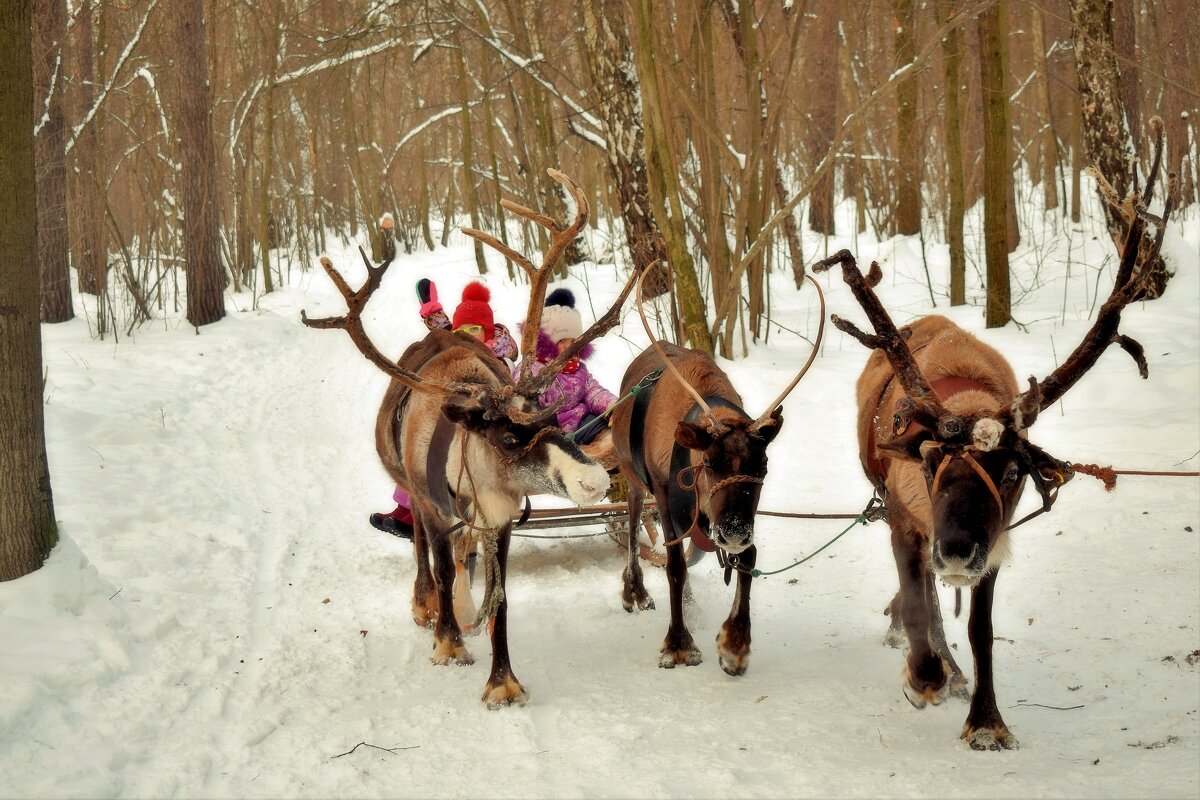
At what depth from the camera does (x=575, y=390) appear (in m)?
6.54

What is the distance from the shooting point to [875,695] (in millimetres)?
4395

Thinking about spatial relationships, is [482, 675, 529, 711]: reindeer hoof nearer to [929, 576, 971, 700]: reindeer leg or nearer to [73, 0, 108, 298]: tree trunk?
[929, 576, 971, 700]: reindeer leg

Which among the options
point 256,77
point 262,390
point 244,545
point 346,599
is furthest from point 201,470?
point 256,77

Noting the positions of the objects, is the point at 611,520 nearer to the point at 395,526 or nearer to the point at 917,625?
the point at 395,526

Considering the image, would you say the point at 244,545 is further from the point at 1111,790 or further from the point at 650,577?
the point at 1111,790

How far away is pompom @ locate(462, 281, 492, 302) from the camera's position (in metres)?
6.86

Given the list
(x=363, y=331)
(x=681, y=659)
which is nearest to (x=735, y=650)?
(x=681, y=659)

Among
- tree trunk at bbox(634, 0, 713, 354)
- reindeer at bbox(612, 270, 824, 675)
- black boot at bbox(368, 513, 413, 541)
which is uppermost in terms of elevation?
tree trunk at bbox(634, 0, 713, 354)

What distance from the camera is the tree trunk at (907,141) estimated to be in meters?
14.2

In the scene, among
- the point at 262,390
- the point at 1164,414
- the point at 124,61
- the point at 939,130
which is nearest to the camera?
the point at 1164,414

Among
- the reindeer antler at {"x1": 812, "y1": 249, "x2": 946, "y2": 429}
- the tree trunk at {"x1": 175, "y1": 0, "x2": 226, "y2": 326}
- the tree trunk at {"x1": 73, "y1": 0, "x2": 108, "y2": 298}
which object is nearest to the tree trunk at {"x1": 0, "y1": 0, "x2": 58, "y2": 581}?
the reindeer antler at {"x1": 812, "y1": 249, "x2": 946, "y2": 429}

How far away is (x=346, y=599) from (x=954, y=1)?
24.6 feet

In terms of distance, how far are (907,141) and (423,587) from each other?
12996 millimetres

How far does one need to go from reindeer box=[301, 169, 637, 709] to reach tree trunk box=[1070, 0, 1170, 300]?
8.70 m
